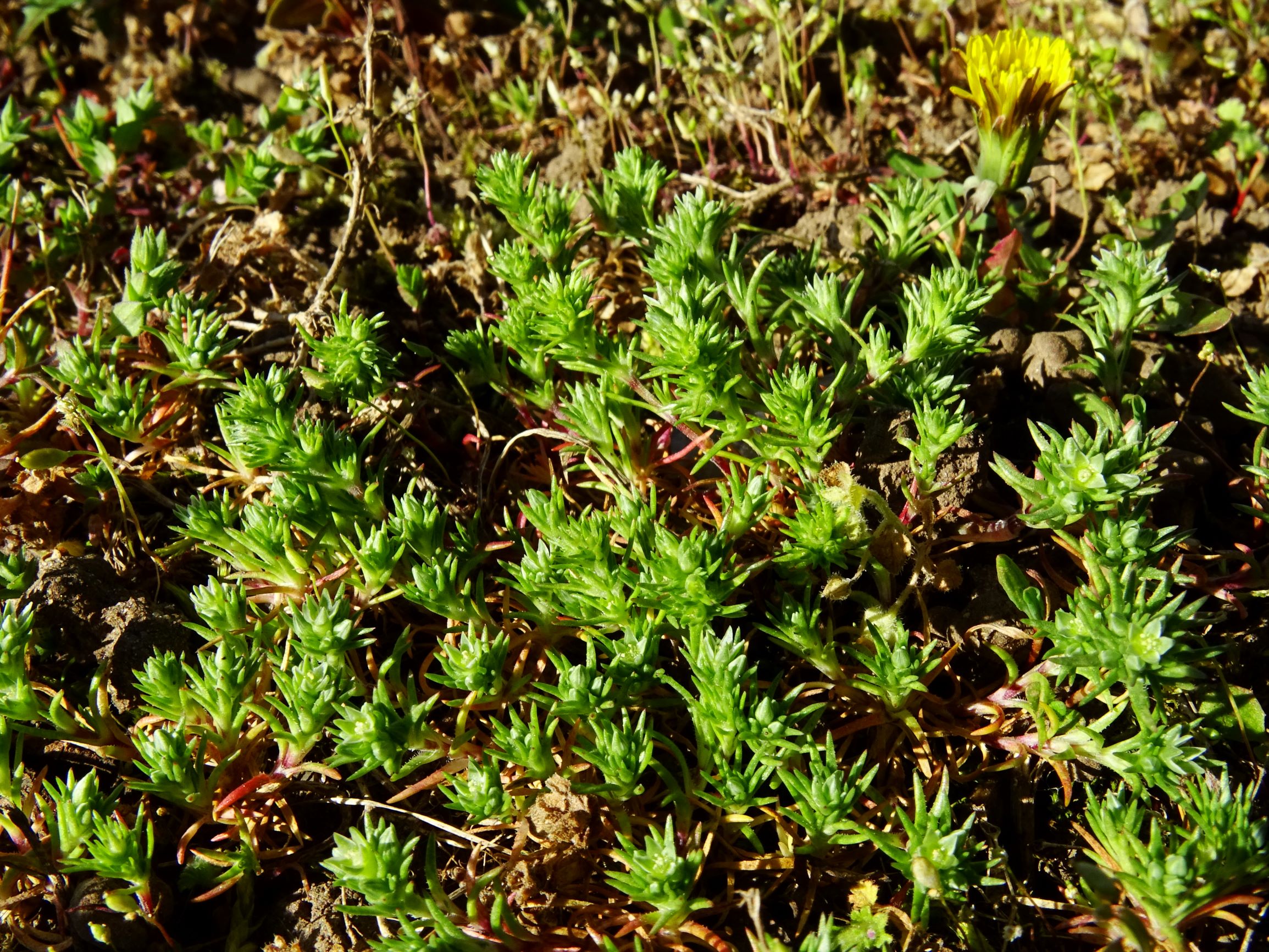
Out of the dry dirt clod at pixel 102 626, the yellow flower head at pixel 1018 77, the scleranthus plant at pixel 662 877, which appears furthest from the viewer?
the yellow flower head at pixel 1018 77

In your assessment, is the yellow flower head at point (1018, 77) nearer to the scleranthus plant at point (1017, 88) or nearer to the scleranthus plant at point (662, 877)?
the scleranthus plant at point (1017, 88)

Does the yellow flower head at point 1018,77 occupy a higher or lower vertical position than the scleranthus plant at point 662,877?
higher

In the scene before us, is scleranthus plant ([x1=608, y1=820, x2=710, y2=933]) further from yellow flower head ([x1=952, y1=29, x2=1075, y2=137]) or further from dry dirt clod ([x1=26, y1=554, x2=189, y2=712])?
yellow flower head ([x1=952, y1=29, x2=1075, y2=137])

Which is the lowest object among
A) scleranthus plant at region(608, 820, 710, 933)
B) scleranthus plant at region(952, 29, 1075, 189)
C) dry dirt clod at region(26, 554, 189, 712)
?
scleranthus plant at region(608, 820, 710, 933)

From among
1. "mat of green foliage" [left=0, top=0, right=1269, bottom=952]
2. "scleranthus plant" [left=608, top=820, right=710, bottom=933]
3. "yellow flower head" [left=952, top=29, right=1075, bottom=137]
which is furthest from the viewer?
"yellow flower head" [left=952, top=29, right=1075, bottom=137]

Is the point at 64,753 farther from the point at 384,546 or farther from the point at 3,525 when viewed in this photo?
the point at 384,546

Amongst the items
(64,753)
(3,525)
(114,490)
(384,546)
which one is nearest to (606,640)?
(384,546)

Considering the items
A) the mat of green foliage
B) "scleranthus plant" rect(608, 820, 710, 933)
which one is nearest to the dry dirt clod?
the mat of green foliage

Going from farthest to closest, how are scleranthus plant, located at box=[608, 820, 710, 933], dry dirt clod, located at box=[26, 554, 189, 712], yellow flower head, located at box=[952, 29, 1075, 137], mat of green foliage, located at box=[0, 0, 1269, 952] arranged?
1. yellow flower head, located at box=[952, 29, 1075, 137]
2. dry dirt clod, located at box=[26, 554, 189, 712]
3. mat of green foliage, located at box=[0, 0, 1269, 952]
4. scleranthus plant, located at box=[608, 820, 710, 933]

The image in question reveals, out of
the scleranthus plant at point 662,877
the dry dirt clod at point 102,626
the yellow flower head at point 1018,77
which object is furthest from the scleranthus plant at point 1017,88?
the dry dirt clod at point 102,626
